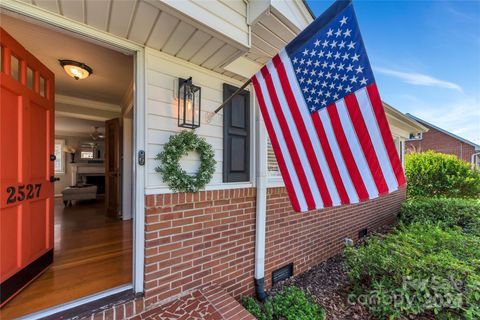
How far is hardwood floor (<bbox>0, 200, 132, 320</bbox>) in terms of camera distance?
177cm

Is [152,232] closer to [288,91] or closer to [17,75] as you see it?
[288,91]

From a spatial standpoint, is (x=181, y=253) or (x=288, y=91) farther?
(x=181, y=253)

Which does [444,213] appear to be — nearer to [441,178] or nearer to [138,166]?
[441,178]

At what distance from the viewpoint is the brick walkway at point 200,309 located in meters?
1.71

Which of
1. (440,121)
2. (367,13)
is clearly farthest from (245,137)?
(440,121)

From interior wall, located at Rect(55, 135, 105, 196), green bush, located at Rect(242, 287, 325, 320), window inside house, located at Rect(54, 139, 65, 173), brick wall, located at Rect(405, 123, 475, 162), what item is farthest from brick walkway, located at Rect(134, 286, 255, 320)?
brick wall, located at Rect(405, 123, 475, 162)

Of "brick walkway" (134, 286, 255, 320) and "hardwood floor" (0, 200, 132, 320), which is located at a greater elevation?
"hardwood floor" (0, 200, 132, 320)

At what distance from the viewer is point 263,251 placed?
267 cm

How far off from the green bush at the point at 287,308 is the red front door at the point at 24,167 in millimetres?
2236

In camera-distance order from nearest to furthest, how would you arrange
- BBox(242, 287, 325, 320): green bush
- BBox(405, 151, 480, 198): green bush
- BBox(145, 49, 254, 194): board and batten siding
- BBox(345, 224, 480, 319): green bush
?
BBox(145, 49, 254, 194): board and batten siding
BBox(345, 224, 480, 319): green bush
BBox(242, 287, 325, 320): green bush
BBox(405, 151, 480, 198): green bush

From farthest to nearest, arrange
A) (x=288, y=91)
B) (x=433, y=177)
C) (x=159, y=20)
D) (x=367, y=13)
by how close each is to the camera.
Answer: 1. (x=433, y=177)
2. (x=367, y=13)
3. (x=288, y=91)
4. (x=159, y=20)

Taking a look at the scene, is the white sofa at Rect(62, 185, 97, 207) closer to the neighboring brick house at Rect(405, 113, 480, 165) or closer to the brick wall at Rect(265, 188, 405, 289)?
the brick wall at Rect(265, 188, 405, 289)

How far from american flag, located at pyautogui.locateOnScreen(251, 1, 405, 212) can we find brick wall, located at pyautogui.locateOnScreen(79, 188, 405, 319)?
3.09 ft

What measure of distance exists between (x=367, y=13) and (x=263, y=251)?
573cm
